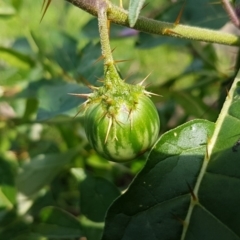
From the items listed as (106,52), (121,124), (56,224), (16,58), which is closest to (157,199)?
(121,124)

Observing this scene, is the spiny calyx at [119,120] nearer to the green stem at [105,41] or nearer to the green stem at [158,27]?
the green stem at [105,41]

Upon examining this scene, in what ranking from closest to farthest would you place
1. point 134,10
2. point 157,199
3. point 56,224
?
point 134,10, point 157,199, point 56,224

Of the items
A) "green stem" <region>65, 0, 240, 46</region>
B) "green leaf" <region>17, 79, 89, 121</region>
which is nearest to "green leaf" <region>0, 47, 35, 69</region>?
"green leaf" <region>17, 79, 89, 121</region>

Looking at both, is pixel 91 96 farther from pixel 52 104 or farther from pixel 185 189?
pixel 52 104

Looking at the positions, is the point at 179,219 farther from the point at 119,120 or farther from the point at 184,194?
the point at 119,120

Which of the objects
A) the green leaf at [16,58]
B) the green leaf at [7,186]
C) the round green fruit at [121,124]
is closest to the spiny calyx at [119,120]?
the round green fruit at [121,124]

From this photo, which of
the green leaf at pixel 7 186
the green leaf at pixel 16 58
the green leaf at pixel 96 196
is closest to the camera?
the green leaf at pixel 96 196

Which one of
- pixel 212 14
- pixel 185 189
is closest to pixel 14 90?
pixel 212 14
